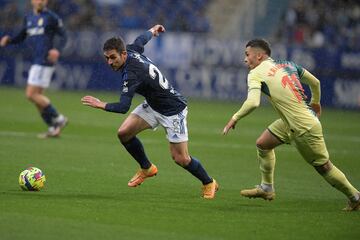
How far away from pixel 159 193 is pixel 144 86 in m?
1.43

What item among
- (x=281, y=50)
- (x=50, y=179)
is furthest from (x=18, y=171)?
(x=281, y=50)

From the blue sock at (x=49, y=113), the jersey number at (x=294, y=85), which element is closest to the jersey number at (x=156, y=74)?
the jersey number at (x=294, y=85)

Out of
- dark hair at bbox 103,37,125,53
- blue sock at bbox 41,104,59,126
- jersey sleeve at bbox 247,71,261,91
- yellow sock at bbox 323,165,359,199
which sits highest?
dark hair at bbox 103,37,125,53

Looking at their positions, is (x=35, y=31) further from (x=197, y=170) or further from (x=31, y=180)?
(x=197, y=170)

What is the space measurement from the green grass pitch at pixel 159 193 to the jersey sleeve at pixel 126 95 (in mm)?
1083

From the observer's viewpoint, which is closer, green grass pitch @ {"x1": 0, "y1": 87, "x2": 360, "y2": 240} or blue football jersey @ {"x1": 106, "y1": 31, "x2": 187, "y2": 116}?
green grass pitch @ {"x1": 0, "y1": 87, "x2": 360, "y2": 240}

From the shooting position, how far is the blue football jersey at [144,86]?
389 inches

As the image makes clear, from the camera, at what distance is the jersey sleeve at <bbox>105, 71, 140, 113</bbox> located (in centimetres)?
970

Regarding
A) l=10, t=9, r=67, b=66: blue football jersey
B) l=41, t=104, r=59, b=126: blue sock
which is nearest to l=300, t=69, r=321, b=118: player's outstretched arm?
l=41, t=104, r=59, b=126: blue sock

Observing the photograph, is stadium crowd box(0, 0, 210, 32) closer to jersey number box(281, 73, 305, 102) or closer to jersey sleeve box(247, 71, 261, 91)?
jersey number box(281, 73, 305, 102)

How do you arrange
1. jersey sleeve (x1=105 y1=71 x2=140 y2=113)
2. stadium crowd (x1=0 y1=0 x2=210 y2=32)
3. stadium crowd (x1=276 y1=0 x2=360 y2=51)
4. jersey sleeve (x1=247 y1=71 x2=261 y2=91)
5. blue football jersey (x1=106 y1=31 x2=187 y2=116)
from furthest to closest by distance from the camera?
stadium crowd (x1=0 y1=0 x2=210 y2=32), stadium crowd (x1=276 y1=0 x2=360 y2=51), blue football jersey (x1=106 y1=31 x2=187 y2=116), jersey sleeve (x1=105 y1=71 x2=140 y2=113), jersey sleeve (x1=247 y1=71 x2=261 y2=91)

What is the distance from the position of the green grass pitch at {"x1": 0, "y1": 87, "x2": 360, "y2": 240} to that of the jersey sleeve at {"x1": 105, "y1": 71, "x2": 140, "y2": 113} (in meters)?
1.08

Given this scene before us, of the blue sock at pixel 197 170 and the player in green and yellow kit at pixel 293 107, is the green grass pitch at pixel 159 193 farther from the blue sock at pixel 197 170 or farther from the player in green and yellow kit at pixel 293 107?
the player in green and yellow kit at pixel 293 107

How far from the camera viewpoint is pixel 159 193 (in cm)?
1077
